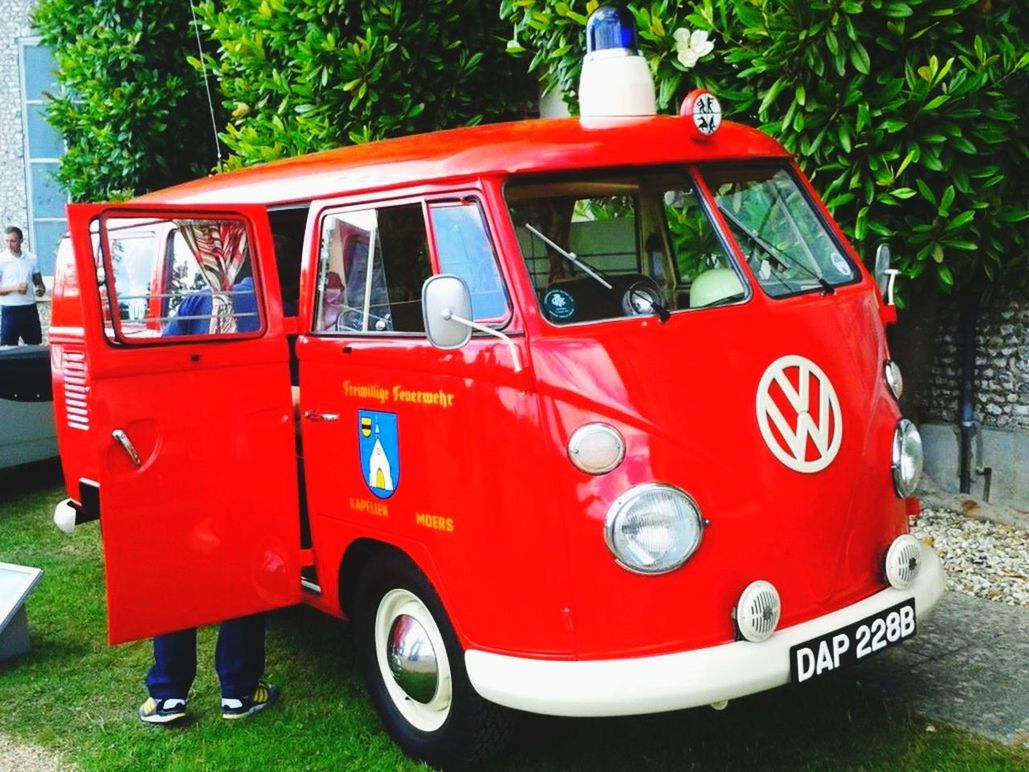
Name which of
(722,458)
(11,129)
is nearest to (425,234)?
(722,458)

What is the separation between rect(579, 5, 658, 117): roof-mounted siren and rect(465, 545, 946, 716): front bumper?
1.93 m

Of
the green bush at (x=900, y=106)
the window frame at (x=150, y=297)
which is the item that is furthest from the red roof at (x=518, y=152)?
the green bush at (x=900, y=106)

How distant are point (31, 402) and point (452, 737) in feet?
17.9

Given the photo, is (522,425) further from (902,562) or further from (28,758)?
(28,758)

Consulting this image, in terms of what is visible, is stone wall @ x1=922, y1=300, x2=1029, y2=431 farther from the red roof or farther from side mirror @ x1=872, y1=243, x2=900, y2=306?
the red roof

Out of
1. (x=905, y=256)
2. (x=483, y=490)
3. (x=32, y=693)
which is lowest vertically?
(x=32, y=693)

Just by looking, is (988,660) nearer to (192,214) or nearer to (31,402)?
(192,214)

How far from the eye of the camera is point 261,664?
179 inches

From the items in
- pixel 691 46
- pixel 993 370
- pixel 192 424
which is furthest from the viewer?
pixel 993 370

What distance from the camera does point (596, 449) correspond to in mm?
3387

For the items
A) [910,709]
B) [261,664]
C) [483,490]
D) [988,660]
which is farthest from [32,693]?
[988,660]

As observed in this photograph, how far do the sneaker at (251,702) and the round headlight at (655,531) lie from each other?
193 centimetres

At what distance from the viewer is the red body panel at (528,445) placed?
3422 millimetres

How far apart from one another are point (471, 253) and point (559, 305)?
0.35m
